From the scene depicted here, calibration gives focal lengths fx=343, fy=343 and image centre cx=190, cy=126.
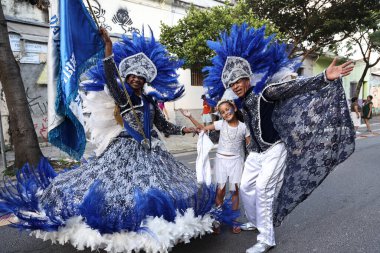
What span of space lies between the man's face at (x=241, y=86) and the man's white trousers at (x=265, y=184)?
2.08 feet

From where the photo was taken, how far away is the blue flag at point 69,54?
2939 millimetres

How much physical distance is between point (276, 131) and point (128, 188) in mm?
1541

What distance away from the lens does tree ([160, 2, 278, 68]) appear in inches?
438

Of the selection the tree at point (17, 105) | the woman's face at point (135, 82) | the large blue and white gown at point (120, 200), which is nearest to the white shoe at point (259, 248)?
the large blue and white gown at point (120, 200)

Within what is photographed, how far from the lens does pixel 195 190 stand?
121 inches

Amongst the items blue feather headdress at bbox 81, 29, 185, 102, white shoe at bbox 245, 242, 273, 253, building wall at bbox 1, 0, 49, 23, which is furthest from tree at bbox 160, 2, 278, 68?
white shoe at bbox 245, 242, 273, 253

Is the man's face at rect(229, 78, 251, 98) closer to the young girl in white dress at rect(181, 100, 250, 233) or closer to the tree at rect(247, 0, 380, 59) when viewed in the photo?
the young girl in white dress at rect(181, 100, 250, 233)

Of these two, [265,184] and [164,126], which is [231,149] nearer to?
[265,184]

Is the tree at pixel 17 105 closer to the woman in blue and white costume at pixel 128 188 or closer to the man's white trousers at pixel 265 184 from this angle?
the woman in blue and white costume at pixel 128 188

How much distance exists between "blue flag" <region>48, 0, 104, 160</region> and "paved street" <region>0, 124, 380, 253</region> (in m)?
1.30

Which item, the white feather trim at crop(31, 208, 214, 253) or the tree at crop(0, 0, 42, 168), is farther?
the tree at crop(0, 0, 42, 168)

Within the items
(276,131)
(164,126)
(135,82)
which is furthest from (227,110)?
(135,82)

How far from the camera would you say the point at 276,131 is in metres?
3.38

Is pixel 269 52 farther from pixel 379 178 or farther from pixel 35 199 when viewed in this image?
pixel 379 178
